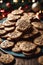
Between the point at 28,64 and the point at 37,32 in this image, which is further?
the point at 37,32

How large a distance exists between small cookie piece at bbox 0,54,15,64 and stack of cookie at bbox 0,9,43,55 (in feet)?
0.25

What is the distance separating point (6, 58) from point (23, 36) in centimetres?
26

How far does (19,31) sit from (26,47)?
202 mm

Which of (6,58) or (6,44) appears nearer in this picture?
(6,58)

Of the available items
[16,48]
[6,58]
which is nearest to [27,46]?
[16,48]

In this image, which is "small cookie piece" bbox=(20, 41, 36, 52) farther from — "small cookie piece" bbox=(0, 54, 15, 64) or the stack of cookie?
"small cookie piece" bbox=(0, 54, 15, 64)

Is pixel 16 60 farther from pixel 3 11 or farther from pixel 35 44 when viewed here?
pixel 3 11

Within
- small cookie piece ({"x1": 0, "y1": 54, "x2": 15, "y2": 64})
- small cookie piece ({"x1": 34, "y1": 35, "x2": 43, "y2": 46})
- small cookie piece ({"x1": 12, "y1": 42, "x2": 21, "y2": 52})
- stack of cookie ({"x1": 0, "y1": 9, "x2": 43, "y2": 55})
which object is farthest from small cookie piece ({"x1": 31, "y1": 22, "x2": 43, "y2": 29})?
small cookie piece ({"x1": 0, "y1": 54, "x2": 15, "y2": 64})

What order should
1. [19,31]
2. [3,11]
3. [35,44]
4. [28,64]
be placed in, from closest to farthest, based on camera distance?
[28,64] → [35,44] → [19,31] → [3,11]

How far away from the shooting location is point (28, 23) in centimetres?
166

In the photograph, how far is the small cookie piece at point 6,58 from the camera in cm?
136

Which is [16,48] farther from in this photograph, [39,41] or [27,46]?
[39,41]

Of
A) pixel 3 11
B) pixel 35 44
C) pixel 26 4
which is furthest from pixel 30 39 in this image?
pixel 26 4

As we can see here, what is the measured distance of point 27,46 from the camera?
57.6 inches
